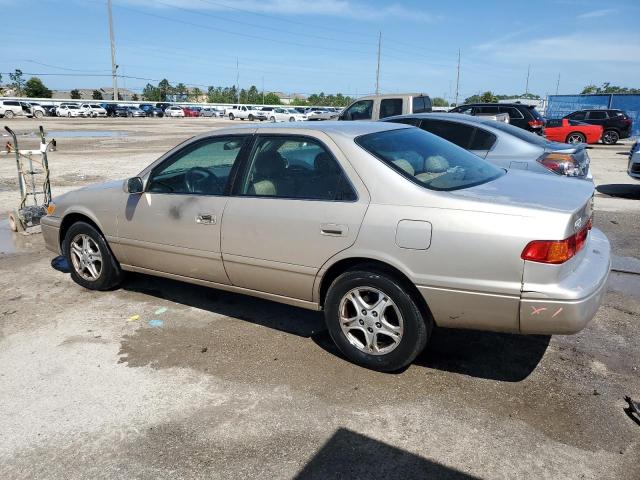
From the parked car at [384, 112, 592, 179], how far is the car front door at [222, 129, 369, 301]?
12.6ft

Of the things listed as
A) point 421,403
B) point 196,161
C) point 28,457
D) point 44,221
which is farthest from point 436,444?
point 44,221

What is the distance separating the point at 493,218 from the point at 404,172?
0.71 metres

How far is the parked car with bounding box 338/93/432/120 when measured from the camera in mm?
13484

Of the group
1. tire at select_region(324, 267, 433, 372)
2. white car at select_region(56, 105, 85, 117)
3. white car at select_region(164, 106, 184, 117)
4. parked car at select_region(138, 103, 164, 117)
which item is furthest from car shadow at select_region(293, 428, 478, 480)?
parked car at select_region(138, 103, 164, 117)

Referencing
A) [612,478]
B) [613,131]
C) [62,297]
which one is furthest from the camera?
[613,131]

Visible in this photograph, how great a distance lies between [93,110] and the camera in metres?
57.4

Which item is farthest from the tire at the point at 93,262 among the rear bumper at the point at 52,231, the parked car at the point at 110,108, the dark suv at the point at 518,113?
the parked car at the point at 110,108

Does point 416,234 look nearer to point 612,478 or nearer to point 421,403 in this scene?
point 421,403

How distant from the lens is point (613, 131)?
24.7 m

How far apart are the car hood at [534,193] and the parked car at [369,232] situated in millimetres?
14

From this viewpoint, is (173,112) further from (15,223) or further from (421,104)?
(15,223)

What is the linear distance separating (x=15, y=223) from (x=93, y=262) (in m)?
3.18

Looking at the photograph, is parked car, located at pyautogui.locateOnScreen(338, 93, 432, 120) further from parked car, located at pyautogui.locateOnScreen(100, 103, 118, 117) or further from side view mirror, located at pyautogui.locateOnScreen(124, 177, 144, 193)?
parked car, located at pyautogui.locateOnScreen(100, 103, 118, 117)

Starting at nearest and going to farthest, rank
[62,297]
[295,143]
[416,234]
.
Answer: [416,234], [295,143], [62,297]
